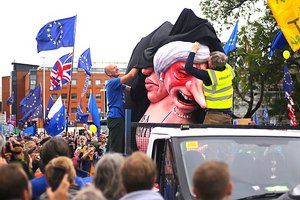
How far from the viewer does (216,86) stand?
9.34 metres

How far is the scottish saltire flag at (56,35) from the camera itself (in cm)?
1956

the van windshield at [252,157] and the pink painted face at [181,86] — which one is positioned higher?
the pink painted face at [181,86]

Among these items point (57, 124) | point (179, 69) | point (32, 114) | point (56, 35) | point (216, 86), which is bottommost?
point (32, 114)

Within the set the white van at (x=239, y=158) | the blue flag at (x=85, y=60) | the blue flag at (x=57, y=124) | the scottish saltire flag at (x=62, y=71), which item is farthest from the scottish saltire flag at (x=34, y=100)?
the white van at (x=239, y=158)

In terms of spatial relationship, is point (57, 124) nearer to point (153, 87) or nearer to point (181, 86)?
point (153, 87)

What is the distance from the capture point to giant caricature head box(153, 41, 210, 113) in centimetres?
A: 1043

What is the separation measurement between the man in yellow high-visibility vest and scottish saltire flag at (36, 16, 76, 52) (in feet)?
36.0

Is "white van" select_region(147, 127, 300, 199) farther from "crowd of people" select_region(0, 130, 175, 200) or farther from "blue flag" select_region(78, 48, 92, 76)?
"blue flag" select_region(78, 48, 92, 76)

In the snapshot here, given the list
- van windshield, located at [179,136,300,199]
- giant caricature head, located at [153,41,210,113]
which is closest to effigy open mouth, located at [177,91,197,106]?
giant caricature head, located at [153,41,210,113]

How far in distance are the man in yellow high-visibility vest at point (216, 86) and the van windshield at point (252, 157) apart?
141 inches

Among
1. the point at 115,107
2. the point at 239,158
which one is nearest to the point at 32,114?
the point at 115,107

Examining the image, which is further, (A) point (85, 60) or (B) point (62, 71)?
(A) point (85, 60)

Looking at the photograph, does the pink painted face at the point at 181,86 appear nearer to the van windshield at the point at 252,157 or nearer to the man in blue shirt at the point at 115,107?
the man in blue shirt at the point at 115,107

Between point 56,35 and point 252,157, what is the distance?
50.7ft
